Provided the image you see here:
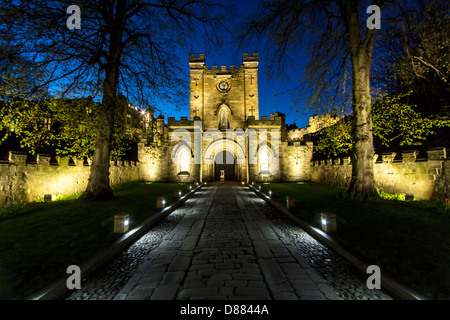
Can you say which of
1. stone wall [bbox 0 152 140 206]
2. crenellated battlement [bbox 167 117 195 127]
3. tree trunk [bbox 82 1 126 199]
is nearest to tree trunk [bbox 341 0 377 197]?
tree trunk [bbox 82 1 126 199]

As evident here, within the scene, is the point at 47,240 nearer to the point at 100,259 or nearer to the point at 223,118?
the point at 100,259

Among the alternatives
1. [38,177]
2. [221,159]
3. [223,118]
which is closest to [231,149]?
[221,159]

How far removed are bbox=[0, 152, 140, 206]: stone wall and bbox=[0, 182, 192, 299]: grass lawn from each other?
8.88 feet

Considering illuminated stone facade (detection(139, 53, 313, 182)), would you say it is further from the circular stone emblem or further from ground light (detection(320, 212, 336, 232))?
ground light (detection(320, 212, 336, 232))

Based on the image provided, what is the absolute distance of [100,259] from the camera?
397 cm

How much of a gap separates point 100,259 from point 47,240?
6.56 feet

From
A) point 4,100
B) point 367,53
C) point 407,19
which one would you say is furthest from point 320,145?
point 4,100

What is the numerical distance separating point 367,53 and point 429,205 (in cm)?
652

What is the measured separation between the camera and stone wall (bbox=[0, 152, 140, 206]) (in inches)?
396

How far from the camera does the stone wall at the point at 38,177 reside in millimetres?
10050

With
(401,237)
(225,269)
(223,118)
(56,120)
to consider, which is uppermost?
(223,118)

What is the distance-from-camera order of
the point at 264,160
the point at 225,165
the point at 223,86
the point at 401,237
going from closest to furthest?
the point at 401,237 < the point at 264,160 < the point at 223,86 < the point at 225,165

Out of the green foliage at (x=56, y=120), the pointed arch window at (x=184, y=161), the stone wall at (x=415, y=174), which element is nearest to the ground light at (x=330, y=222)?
the stone wall at (x=415, y=174)
